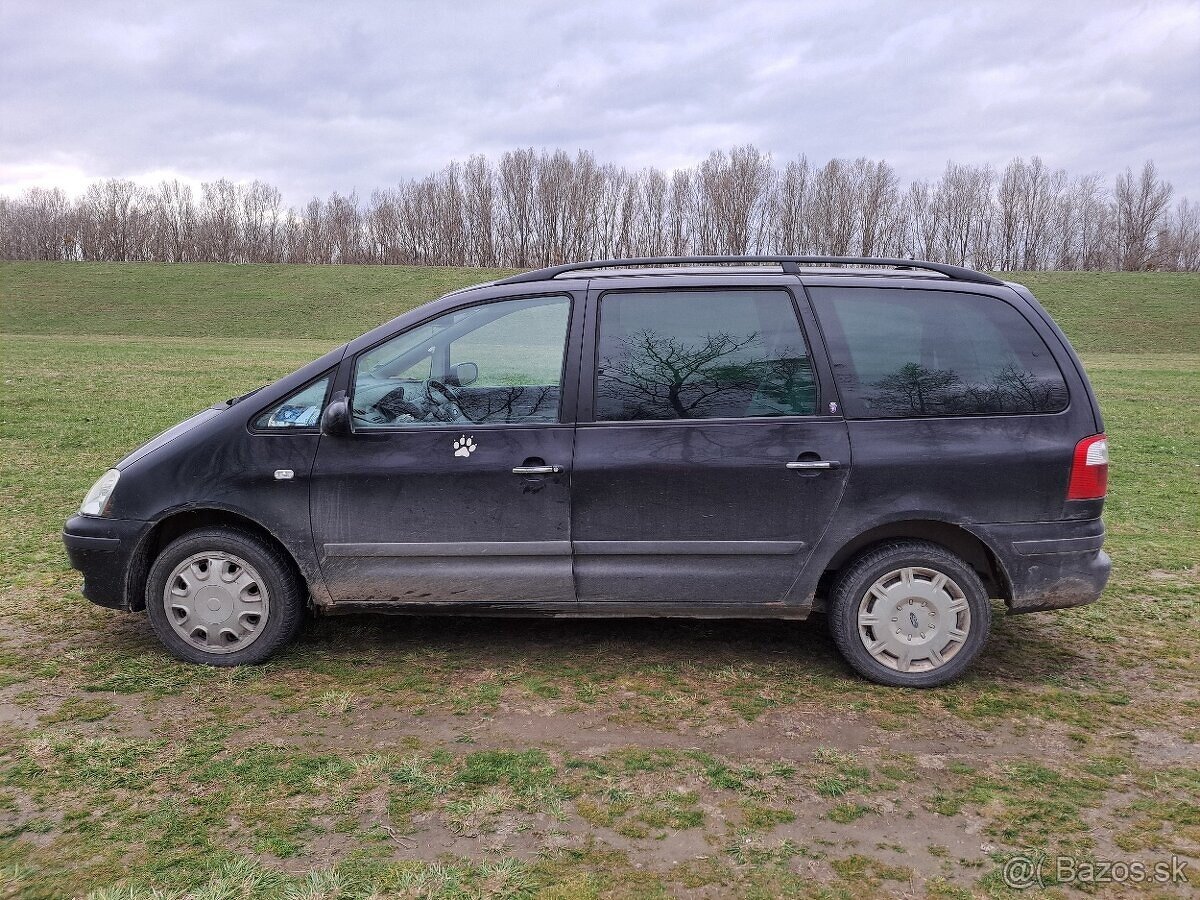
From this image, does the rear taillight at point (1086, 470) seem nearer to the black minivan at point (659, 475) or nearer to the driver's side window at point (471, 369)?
the black minivan at point (659, 475)

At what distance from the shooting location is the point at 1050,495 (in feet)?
13.2

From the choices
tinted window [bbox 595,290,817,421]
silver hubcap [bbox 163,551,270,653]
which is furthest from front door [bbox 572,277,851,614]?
silver hubcap [bbox 163,551,270,653]

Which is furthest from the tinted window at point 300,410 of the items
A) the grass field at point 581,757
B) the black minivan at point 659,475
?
the grass field at point 581,757

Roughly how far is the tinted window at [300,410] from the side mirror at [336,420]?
88mm

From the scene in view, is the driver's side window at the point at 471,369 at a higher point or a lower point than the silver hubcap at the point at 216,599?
higher

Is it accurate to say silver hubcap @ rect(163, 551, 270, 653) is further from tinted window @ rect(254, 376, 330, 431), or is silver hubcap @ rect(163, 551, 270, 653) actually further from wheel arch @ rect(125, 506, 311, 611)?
tinted window @ rect(254, 376, 330, 431)

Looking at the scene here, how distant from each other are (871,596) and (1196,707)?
143 cm

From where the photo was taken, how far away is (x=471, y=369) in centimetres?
433

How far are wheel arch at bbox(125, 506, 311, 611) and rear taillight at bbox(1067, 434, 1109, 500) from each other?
3494 mm

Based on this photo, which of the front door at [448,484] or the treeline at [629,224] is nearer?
the front door at [448,484]

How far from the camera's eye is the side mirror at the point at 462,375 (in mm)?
4312

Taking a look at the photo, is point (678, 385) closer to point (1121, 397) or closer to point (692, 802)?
point (692, 802)

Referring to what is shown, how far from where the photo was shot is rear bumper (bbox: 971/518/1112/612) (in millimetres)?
4039

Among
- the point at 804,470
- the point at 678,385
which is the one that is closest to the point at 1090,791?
the point at 804,470
